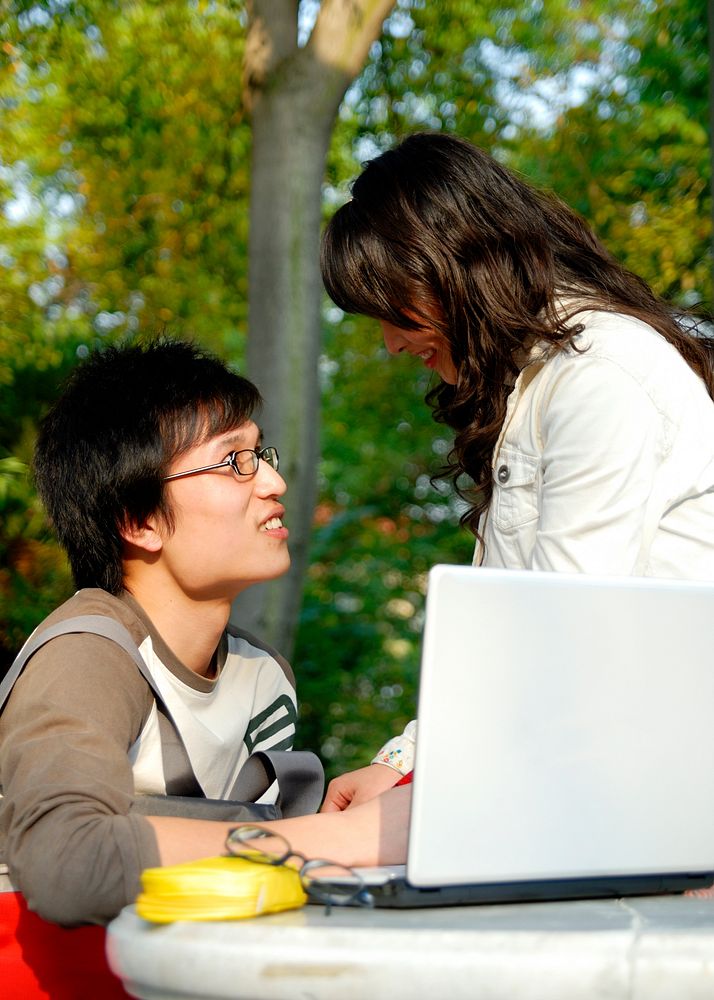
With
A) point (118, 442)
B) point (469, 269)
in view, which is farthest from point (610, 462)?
point (118, 442)

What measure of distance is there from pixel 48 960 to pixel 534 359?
1.17 metres

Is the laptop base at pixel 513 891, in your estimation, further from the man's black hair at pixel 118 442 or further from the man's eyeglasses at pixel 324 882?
the man's black hair at pixel 118 442

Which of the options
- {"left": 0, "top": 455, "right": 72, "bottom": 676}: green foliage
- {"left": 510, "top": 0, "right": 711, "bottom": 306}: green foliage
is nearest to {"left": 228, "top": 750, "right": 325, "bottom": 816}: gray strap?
{"left": 0, "top": 455, "right": 72, "bottom": 676}: green foliage

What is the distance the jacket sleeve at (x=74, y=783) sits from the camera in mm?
1458

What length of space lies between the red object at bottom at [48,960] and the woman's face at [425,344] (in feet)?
3.53

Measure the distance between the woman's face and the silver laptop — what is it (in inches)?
37.8

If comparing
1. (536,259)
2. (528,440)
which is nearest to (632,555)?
(528,440)

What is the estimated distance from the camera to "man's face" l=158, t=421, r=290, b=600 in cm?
230

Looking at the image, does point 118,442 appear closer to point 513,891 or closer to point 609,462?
point 609,462

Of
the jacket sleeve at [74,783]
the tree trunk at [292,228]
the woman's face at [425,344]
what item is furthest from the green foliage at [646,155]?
the jacket sleeve at [74,783]

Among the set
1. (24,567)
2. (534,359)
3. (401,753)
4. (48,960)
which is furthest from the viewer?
(24,567)

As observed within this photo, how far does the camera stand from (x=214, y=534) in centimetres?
232

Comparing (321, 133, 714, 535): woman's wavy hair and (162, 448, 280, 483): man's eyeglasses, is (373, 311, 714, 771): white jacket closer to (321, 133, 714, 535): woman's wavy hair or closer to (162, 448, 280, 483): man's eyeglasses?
(321, 133, 714, 535): woman's wavy hair

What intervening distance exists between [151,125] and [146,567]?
609 centimetres
